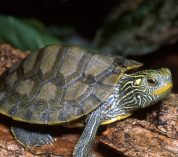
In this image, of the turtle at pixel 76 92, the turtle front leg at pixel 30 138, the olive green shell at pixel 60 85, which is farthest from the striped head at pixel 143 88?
the turtle front leg at pixel 30 138

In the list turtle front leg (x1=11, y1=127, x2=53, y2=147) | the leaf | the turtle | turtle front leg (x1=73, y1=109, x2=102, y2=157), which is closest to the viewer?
turtle front leg (x1=73, y1=109, x2=102, y2=157)

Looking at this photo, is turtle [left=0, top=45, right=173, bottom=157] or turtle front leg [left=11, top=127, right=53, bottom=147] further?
turtle front leg [left=11, top=127, right=53, bottom=147]

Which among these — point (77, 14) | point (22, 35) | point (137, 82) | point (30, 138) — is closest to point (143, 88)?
point (137, 82)

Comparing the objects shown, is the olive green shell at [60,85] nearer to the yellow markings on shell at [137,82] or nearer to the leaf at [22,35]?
the yellow markings on shell at [137,82]

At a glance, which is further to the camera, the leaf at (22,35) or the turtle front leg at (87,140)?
the leaf at (22,35)

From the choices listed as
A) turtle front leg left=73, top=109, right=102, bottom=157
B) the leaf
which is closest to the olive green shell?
turtle front leg left=73, top=109, right=102, bottom=157

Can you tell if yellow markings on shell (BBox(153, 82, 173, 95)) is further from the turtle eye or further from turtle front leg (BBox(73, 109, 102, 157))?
turtle front leg (BBox(73, 109, 102, 157))
